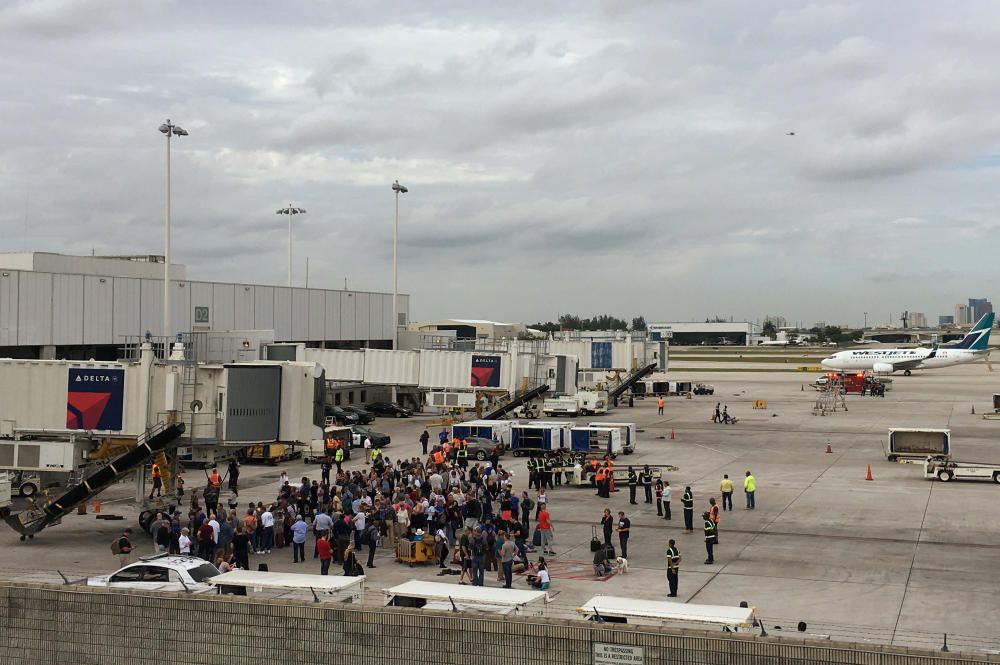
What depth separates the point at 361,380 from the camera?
66.6m

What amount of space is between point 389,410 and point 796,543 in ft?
144

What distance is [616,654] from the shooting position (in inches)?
486

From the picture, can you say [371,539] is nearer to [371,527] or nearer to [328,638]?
[371,527]

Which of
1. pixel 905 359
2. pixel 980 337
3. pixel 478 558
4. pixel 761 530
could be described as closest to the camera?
pixel 478 558

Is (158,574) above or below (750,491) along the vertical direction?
above

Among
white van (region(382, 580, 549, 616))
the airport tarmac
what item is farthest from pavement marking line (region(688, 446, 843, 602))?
white van (region(382, 580, 549, 616))

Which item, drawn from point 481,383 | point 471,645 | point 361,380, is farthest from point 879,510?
point 361,380

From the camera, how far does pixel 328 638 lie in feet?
43.9

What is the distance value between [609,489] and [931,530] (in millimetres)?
10691

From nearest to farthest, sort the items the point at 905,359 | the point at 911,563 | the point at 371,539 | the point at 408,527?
1. the point at 911,563
2. the point at 371,539
3. the point at 408,527
4. the point at 905,359

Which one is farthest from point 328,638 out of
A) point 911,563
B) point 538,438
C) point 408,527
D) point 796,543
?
point 538,438

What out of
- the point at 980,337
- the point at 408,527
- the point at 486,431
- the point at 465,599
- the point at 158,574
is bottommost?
the point at 408,527

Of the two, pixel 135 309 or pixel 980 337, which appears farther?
pixel 980 337

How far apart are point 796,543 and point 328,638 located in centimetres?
1701
